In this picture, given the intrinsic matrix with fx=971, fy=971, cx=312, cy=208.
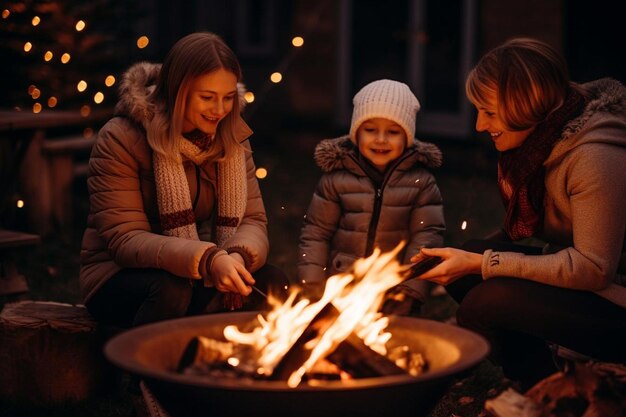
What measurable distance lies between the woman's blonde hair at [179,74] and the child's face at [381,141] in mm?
856

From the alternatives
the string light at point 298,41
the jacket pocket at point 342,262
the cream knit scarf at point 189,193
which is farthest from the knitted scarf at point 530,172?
the string light at point 298,41

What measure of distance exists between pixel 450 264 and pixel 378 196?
1.06 meters

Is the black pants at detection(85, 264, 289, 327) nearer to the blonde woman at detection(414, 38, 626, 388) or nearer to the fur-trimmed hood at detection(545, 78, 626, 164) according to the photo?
the blonde woman at detection(414, 38, 626, 388)

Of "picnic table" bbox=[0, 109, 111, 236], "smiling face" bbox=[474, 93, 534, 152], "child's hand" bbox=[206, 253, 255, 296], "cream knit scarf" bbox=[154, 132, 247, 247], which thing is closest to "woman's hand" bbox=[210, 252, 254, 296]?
"child's hand" bbox=[206, 253, 255, 296]

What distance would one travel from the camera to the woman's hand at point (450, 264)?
3.56 m

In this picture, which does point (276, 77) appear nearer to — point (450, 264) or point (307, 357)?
point (450, 264)

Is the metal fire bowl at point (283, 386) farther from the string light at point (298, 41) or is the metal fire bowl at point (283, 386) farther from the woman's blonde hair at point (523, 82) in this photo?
the string light at point (298, 41)

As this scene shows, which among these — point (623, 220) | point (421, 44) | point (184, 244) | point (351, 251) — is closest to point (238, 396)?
point (184, 244)

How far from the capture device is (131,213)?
389 centimetres

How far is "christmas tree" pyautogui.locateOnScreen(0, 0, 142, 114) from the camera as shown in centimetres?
817

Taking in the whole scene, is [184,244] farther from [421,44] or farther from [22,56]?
[421,44]

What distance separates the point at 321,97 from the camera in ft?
43.3

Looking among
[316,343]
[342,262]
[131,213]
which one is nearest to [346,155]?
[342,262]

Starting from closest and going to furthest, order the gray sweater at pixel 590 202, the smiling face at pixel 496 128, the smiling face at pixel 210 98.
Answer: the gray sweater at pixel 590 202
the smiling face at pixel 496 128
the smiling face at pixel 210 98
